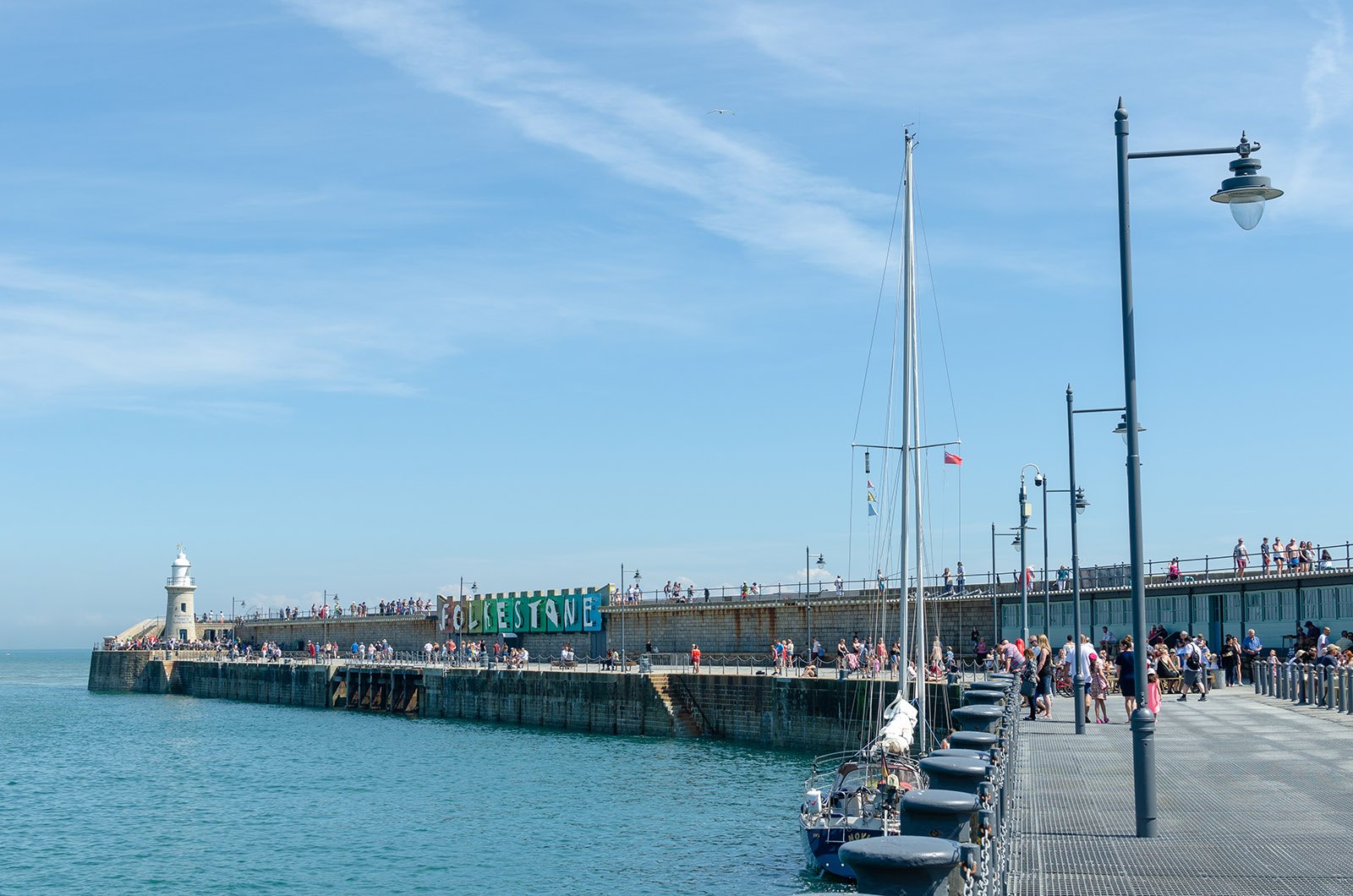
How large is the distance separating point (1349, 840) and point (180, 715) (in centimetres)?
7392

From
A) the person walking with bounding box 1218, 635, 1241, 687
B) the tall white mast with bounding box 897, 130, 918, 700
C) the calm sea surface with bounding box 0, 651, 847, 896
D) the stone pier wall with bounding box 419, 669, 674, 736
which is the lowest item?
the calm sea surface with bounding box 0, 651, 847, 896

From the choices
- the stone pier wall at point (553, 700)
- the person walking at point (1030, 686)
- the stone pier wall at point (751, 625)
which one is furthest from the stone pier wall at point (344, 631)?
the person walking at point (1030, 686)

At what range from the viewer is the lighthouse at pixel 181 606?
110m

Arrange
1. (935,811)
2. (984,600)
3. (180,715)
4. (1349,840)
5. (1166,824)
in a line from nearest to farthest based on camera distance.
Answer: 1. (935,811)
2. (1349,840)
3. (1166,824)
4. (984,600)
5. (180,715)

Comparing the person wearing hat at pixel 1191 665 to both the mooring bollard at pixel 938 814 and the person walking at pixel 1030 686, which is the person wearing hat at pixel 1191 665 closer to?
the person walking at pixel 1030 686

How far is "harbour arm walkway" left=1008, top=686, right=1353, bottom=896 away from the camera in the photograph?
1029cm

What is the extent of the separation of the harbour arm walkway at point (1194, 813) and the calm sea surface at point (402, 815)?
5.19m

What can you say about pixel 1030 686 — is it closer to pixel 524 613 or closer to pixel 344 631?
Result: pixel 524 613

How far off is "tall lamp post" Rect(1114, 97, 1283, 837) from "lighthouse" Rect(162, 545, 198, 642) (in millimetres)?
108318

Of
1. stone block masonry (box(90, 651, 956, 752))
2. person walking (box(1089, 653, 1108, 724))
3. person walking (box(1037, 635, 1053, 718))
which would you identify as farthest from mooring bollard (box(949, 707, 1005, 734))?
stone block masonry (box(90, 651, 956, 752))

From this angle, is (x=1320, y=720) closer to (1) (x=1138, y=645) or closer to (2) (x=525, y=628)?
(1) (x=1138, y=645)

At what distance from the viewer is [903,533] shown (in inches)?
1236

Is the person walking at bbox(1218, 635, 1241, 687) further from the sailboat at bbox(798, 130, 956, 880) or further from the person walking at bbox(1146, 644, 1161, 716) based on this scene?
the sailboat at bbox(798, 130, 956, 880)

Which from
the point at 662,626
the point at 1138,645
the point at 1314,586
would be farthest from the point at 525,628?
the point at 1138,645
